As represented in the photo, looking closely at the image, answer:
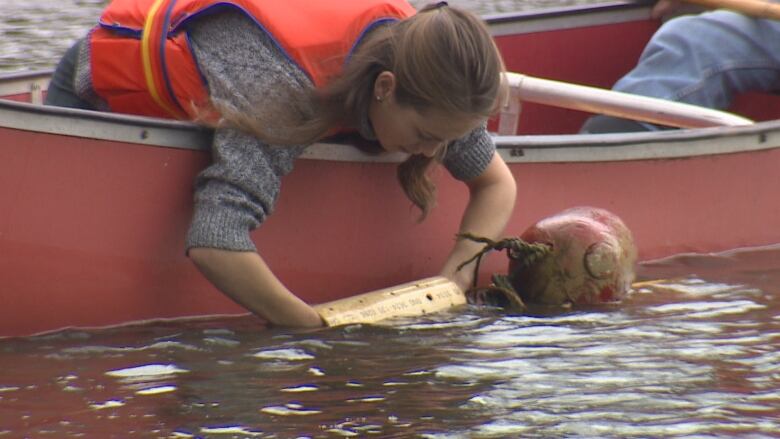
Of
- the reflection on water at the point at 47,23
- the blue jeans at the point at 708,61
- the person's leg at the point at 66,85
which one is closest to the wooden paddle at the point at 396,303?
the person's leg at the point at 66,85

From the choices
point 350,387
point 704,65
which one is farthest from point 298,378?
point 704,65

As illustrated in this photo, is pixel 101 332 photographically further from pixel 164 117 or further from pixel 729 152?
pixel 729 152

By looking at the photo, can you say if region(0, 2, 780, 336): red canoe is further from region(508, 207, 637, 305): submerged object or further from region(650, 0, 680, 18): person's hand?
region(650, 0, 680, 18): person's hand

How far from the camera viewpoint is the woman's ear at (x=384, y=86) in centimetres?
362

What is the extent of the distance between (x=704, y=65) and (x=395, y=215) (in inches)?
60.7

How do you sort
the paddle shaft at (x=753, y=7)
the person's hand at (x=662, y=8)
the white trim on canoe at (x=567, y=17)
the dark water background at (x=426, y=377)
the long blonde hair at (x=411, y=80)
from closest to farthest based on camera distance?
the dark water background at (x=426, y=377), the long blonde hair at (x=411, y=80), the paddle shaft at (x=753, y=7), the white trim on canoe at (x=567, y=17), the person's hand at (x=662, y=8)

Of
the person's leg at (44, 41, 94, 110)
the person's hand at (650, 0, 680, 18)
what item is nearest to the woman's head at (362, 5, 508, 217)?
the person's leg at (44, 41, 94, 110)

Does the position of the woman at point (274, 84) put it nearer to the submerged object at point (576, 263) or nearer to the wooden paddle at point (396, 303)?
the wooden paddle at point (396, 303)

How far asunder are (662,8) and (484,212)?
6.74 ft

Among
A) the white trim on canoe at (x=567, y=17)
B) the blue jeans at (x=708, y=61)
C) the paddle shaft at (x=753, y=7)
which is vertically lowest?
the blue jeans at (x=708, y=61)

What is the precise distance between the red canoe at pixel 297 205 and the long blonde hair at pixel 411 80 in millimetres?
217

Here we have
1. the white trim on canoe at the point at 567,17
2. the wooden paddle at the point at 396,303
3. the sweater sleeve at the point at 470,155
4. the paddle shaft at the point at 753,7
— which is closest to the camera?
the wooden paddle at the point at 396,303

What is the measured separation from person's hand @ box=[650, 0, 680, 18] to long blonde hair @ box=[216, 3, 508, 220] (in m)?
2.42

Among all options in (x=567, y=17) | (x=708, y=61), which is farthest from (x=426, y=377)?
(x=567, y=17)
